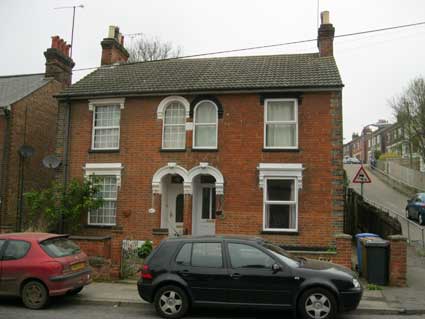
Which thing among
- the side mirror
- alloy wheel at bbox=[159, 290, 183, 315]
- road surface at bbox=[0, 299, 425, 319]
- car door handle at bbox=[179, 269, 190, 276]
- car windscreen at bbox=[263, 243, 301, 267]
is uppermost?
car windscreen at bbox=[263, 243, 301, 267]

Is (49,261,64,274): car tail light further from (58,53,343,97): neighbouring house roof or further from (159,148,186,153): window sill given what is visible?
(58,53,343,97): neighbouring house roof

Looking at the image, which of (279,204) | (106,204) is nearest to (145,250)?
(106,204)

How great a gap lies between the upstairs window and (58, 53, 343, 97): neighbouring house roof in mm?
638

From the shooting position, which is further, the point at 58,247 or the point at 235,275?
the point at 58,247

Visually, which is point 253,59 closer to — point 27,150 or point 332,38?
point 332,38

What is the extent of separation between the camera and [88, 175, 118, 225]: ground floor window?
15203 mm

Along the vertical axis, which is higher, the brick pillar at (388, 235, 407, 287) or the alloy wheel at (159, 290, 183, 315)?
the brick pillar at (388, 235, 407, 287)

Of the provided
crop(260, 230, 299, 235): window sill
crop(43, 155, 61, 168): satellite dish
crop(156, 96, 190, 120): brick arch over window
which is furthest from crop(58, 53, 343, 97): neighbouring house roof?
crop(260, 230, 299, 235): window sill

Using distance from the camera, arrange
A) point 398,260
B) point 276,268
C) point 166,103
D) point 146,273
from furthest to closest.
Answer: point 166,103 < point 398,260 < point 146,273 < point 276,268

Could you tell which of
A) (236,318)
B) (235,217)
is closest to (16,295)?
(236,318)

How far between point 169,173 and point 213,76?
4029 millimetres

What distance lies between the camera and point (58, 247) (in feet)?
30.0

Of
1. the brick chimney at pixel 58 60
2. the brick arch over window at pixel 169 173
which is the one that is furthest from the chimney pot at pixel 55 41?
the brick arch over window at pixel 169 173

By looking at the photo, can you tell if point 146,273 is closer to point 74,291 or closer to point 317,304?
point 74,291
